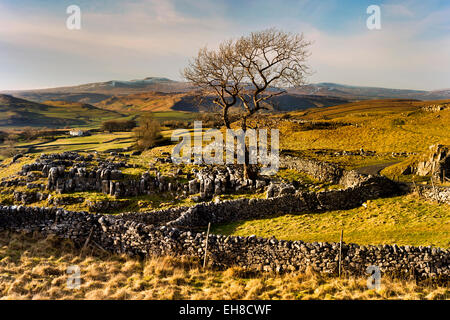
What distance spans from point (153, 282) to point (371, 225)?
552 inches

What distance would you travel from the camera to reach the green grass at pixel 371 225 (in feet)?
47.4

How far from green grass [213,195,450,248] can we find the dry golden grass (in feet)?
15.3

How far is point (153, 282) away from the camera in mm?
10234

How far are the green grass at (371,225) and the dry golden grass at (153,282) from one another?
467 centimetres

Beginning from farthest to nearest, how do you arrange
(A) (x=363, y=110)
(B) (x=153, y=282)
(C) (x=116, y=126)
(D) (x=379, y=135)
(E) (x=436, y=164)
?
(A) (x=363, y=110), (C) (x=116, y=126), (D) (x=379, y=135), (E) (x=436, y=164), (B) (x=153, y=282)

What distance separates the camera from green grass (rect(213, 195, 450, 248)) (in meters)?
14.4

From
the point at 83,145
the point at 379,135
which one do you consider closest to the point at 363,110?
the point at 379,135

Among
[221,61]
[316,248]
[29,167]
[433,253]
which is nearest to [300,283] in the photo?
[316,248]

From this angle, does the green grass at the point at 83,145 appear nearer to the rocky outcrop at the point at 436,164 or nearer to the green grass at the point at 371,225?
the green grass at the point at 371,225

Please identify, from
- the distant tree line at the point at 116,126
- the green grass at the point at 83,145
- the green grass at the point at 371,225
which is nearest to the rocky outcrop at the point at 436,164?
the green grass at the point at 371,225

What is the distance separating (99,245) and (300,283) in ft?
32.5

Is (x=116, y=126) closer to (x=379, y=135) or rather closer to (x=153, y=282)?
(x=379, y=135)
